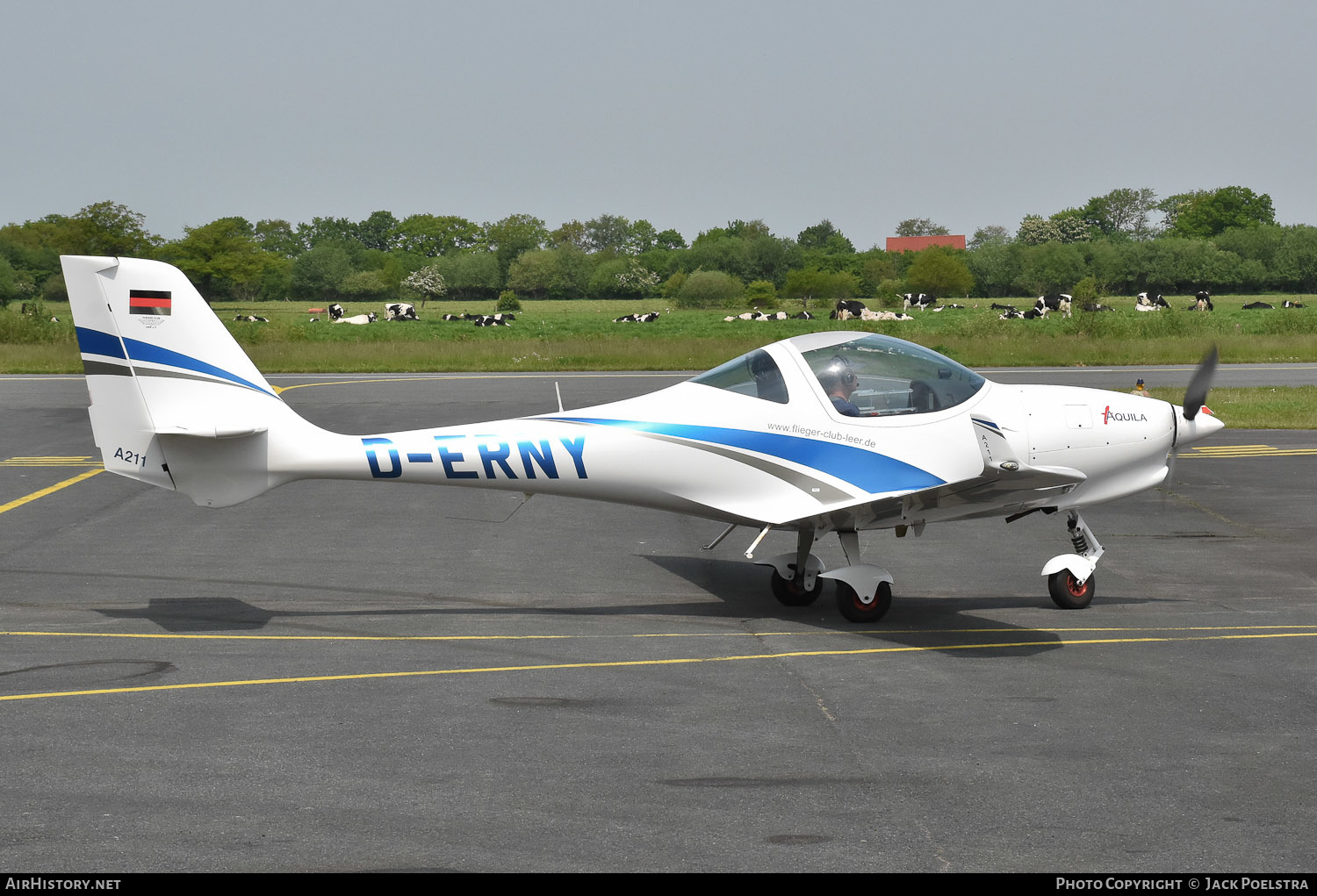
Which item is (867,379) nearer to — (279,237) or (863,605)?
(863,605)

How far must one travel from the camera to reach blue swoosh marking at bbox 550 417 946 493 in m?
10.4

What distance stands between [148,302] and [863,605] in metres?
6.41

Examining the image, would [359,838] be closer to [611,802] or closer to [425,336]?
[611,802]

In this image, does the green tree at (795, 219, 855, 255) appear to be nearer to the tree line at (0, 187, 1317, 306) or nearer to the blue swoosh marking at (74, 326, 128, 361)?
the tree line at (0, 187, 1317, 306)

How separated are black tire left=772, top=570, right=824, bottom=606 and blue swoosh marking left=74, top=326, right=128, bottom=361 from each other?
19.5ft

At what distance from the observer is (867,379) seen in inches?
415

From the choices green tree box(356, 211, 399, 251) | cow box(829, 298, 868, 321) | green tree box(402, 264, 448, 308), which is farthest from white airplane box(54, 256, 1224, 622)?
green tree box(356, 211, 399, 251)

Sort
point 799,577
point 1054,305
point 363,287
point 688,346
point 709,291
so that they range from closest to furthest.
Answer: point 799,577, point 688,346, point 1054,305, point 709,291, point 363,287

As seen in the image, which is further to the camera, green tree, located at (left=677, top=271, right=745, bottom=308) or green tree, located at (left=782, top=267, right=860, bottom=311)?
green tree, located at (left=782, top=267, right=860, bottom=311)

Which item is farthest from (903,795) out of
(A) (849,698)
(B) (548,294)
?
(B) (548,294)

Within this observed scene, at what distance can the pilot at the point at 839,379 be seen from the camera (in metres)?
10.5

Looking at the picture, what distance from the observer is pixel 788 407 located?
10.5 m

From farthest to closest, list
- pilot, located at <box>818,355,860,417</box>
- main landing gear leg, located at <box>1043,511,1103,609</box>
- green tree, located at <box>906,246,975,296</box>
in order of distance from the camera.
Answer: green tree, located at <box>906,246,975,296</box> → main landing gear leg, located at <box>1043,511,1103,609</box> → pilot, located at <box>818,355,860,417</box>

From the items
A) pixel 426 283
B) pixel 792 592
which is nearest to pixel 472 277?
pixel 426 283
